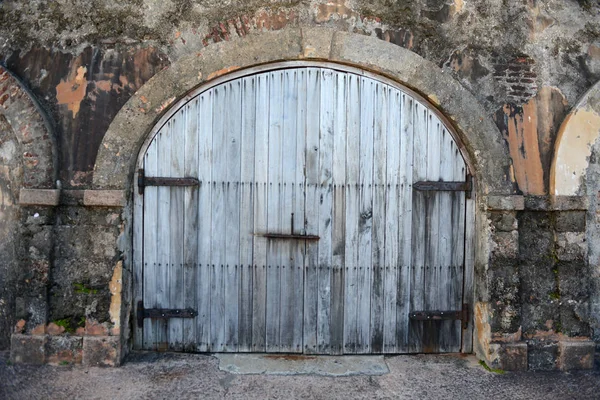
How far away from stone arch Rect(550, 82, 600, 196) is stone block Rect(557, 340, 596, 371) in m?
1.19

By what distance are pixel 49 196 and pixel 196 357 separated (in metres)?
1.71

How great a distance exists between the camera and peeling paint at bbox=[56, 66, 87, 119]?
399 centimetres

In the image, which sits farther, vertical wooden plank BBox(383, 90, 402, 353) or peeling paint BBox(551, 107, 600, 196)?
vertical wooden plank BBox(383, 90, 402, 353)

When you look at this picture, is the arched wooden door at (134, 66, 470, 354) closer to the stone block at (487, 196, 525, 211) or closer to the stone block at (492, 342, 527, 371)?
the stone block at (487, 196, 525, 211)

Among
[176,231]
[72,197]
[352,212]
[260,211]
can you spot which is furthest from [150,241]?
[352,212]

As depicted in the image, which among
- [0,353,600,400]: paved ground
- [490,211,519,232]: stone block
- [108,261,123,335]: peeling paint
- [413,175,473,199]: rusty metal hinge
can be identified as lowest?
[0,353,600,400]: paved ground

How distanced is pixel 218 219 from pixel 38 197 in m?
1.37

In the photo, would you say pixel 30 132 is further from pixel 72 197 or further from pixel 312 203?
pixel 312 203

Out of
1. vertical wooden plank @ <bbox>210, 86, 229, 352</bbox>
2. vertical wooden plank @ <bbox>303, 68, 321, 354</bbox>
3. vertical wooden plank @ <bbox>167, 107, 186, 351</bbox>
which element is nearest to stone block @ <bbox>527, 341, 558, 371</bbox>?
vertical wooden plank @ <bbox>303, 68, 321, 354</bbox>

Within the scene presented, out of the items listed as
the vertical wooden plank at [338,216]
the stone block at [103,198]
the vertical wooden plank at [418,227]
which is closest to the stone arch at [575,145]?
the vertical wooden plank at [418,227]

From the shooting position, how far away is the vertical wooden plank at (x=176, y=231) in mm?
4113

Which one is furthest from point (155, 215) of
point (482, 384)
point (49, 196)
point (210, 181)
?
point (482, 384)

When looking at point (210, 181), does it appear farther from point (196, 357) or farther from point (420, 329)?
point (420, 329)

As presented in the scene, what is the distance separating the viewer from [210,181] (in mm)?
4133
